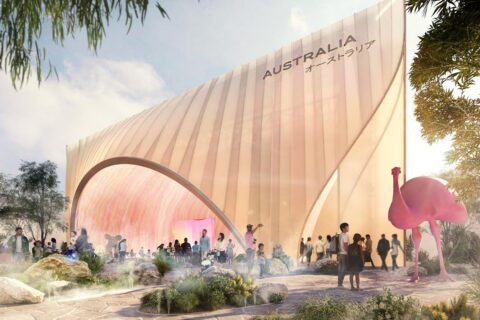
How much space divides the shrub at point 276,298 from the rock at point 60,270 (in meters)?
4.20

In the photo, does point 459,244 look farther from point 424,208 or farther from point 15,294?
point 15,294

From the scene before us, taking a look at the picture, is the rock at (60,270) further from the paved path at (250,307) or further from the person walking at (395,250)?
the person walking at (395,250)

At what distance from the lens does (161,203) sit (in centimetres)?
2577

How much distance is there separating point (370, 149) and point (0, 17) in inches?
414

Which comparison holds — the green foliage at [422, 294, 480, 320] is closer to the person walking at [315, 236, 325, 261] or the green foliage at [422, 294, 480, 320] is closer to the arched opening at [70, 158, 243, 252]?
the person walking at [315, 236, 325, 261]

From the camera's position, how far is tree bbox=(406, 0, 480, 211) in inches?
189

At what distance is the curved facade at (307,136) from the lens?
521 inches

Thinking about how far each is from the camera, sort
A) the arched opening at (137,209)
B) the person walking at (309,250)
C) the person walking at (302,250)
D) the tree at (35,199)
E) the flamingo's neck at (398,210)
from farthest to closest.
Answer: the arched opening at (137,209) → the tree at (35,199) → the person walking at (302,250) → the person walking at (309,250) → the flamingo's neck at (398,210)

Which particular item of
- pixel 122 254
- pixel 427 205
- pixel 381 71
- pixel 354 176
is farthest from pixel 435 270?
pixel 122 254

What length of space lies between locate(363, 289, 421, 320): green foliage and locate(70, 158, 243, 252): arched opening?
1934 centimetres

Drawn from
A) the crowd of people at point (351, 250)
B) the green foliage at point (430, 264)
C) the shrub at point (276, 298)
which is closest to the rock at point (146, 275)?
the shrub at point (276, 298)

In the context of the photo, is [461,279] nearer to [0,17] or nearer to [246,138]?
[246,138]

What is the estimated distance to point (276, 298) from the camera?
786 centimetres

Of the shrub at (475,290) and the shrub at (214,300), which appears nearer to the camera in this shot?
the shrub at (475,290)
